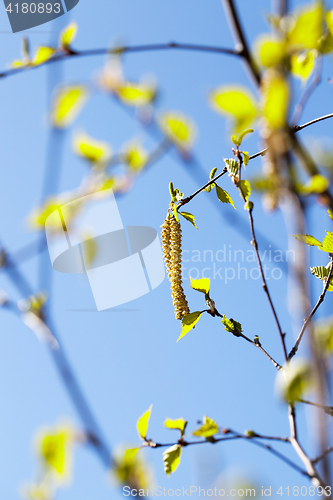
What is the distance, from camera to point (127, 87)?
0.61m

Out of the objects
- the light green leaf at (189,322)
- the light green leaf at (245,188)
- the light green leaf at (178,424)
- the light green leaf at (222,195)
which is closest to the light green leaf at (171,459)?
the light green leaf at (178,424)

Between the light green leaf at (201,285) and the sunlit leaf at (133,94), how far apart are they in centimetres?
74

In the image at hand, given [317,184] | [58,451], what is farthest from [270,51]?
[58,451]

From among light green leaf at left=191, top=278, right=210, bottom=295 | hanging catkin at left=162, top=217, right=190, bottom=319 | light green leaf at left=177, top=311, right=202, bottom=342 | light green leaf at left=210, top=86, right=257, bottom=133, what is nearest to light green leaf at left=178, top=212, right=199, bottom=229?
hanging catkin at left=162, top=217, right=190, bottom=319

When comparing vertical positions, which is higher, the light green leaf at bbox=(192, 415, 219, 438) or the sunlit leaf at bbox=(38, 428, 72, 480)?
the sunlit leaf at bbox=(38, 428, 72, 480)

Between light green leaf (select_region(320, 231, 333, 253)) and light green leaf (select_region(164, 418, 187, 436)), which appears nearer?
light green leaf (select_region(164, 418, 187, 436))

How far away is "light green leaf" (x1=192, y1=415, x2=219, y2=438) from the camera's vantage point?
885 mm

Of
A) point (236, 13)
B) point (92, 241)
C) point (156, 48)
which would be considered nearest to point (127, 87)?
point (156, 48)

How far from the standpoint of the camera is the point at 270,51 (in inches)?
18.0

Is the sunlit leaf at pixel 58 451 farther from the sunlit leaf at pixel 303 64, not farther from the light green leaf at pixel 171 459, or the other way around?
the sunlit leaf at pixel 303 64

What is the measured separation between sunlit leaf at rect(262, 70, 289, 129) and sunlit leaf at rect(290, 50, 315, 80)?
443mm

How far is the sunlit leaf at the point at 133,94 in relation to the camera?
616mm

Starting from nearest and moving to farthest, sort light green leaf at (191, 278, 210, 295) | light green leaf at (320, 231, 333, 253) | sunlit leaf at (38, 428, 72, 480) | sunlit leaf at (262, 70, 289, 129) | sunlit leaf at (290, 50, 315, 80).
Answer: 1. sunlit leaf at (262, 70, 289, 129)
2. sunlit leaf at (38, 428, 72, 480)
3. sunlit leaf at (290, 50, 315, 80)
4. light green leaf at (320, 231, 333, 253)
5. light green leaf at (191, 278, 210, 295)

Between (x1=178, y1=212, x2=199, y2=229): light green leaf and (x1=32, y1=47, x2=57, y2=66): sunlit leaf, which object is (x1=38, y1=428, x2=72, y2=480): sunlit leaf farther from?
(x1=178, y1=212, x2=199, y2=229): light green leaf
